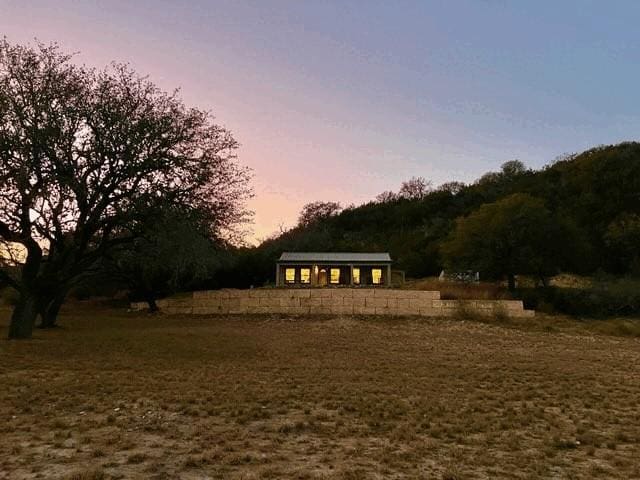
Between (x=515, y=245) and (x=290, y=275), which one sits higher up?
(x=515, y=245)

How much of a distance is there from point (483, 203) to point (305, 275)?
35593mm

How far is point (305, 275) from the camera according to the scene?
4953 centimetres

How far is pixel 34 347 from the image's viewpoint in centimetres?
1766

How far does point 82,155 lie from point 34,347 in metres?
6.66

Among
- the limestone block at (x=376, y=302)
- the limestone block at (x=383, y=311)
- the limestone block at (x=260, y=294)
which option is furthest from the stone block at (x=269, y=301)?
the limestone block at (x=383, y=311)

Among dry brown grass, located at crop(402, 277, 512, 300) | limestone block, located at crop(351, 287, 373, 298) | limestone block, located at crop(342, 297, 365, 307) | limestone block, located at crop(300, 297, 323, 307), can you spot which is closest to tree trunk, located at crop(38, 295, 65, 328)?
limestone block, located at crop(300, 297, 323, 307)

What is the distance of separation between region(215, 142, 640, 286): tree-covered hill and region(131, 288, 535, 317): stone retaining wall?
Result: 454 inches

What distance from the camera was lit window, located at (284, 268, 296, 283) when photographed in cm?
4912

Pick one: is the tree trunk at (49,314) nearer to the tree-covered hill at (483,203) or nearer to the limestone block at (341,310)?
the limestone block at (341,310)

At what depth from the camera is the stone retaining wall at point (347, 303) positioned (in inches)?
1258

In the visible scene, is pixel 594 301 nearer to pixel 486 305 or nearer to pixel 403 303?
pixel 486 305

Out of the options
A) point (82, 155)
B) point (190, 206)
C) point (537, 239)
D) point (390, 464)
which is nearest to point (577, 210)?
point (537, 239)

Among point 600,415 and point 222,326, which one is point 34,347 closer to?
point 222,326

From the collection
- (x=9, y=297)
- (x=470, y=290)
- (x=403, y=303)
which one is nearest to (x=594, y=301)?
(x=470, y=290)
